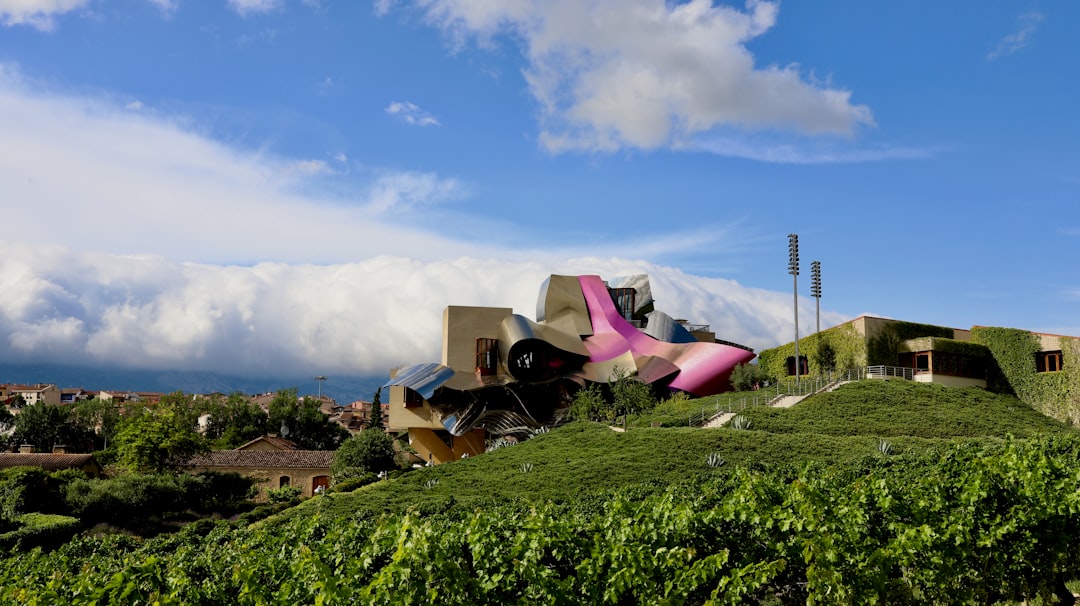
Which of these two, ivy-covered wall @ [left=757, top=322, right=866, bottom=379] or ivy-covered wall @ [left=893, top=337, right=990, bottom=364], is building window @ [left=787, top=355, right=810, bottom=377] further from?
ivy-covered wall @ [left=893, top=337, right=990, bottom=364]

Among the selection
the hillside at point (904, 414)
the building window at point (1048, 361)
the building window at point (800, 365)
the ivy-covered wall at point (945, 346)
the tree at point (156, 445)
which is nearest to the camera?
the hillside at point (904, 414)

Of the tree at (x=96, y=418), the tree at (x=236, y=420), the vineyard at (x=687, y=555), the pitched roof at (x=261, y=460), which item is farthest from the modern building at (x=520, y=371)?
the tree at (x=96, y=418)

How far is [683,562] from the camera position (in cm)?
736

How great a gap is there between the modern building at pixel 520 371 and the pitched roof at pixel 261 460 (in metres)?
7.35

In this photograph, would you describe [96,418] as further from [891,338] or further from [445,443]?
[891,338]

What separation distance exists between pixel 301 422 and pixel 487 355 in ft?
127

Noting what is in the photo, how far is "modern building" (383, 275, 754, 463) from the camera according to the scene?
1857 inches

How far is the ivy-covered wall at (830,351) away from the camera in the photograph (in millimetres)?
43969

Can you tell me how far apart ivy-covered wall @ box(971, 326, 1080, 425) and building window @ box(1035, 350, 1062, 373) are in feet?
0.95

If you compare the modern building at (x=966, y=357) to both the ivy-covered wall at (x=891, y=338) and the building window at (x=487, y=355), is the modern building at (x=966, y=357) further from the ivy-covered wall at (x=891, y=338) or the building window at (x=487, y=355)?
the building window at (x=487, y=355)

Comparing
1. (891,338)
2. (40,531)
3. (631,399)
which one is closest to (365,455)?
(631,399)

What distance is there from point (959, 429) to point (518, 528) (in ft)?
95.0

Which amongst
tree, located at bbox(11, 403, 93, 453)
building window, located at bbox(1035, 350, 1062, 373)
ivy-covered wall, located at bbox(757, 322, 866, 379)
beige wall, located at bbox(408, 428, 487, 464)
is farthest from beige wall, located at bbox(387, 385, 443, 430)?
tree, located at bbox(11, 403, 93, 453)

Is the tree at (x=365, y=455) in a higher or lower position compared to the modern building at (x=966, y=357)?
lower
